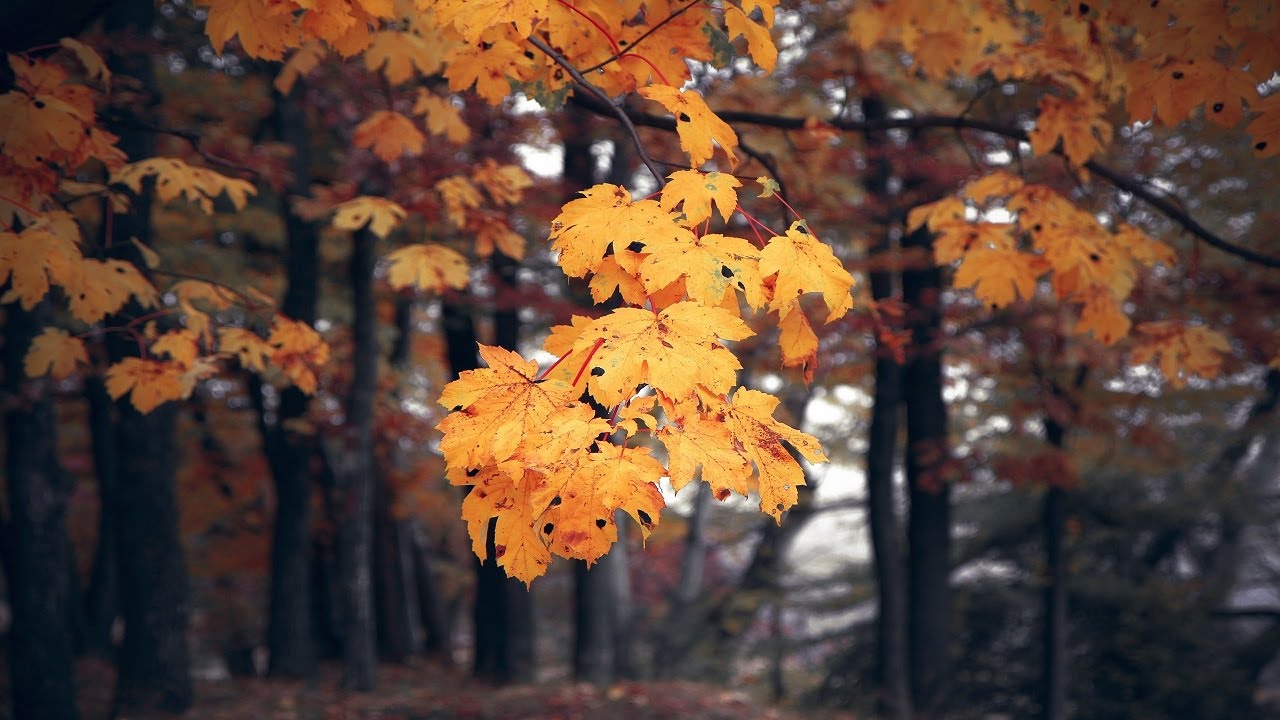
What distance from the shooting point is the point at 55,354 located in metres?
4.03

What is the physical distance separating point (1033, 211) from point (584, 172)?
328 inches

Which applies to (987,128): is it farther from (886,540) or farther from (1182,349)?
(886,540)

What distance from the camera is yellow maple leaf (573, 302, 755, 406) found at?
198cm

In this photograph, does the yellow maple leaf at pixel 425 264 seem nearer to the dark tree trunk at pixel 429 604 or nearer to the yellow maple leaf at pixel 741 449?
the yellow maple leaf at pixel 741 449

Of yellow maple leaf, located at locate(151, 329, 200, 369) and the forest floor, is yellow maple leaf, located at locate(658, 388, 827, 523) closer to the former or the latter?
yellow maple leaf, located at locate(151, 329, 200, 369)

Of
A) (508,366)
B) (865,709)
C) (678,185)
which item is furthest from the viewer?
(865,709)

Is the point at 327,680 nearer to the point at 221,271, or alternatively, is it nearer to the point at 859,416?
the point at 221,271

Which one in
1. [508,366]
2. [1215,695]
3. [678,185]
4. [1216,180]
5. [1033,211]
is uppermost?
[1216,180]

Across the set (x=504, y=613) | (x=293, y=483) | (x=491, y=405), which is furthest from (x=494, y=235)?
(x=293, y=483)

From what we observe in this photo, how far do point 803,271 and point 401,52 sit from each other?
2769 millimetres

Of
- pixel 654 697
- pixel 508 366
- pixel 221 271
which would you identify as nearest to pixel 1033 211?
pixel 508 366

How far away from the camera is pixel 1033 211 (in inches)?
156

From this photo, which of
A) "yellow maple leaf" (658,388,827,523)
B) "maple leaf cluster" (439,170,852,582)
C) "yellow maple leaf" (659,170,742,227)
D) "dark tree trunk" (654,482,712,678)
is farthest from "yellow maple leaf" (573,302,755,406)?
"dark tree trunk" (654,482,712,678)

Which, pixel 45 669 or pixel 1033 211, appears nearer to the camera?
pixel 1033 211
